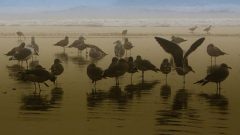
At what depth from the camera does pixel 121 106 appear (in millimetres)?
→ 11516

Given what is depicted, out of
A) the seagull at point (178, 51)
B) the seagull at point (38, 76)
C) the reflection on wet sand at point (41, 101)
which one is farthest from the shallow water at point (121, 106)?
the seagull at point (178, 51)

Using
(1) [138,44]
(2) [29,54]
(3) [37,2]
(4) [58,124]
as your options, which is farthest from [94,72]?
(3) [37,2]

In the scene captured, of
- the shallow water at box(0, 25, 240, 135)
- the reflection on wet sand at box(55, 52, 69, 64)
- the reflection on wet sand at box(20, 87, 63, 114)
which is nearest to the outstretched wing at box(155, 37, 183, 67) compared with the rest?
the shallow water at box(0, 25, 240, 135)

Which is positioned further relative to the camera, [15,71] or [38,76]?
[15,71]

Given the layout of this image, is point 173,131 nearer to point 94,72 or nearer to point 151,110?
point 151,110

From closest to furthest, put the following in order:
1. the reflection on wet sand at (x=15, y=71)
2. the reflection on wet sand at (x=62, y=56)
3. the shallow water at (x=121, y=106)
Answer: the shallow water at (x=121, y=106)
the reflection on wet sand at (x=15, y=71)
the reflection on wet sand at (x=62, y=56)

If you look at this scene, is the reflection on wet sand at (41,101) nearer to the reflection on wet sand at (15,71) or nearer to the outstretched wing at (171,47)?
the outstretched wing at (171,47)

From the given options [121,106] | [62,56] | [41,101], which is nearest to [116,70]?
[41,101]

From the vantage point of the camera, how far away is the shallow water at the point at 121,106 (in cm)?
941

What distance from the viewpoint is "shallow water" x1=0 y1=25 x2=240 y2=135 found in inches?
371

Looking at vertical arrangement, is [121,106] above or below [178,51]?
below

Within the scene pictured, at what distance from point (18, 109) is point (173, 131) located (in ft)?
11.4

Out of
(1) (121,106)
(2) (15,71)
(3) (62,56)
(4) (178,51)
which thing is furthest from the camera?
(3) (62,56)

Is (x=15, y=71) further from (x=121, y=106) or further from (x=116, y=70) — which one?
(x=121, y=106)
